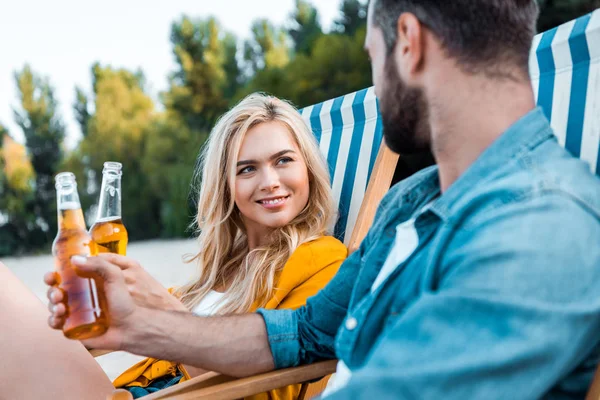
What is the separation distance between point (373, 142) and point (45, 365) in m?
1.62

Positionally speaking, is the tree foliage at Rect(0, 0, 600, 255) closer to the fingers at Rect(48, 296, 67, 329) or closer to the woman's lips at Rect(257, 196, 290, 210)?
the woman's lips at Rect(257, 196, 290, 210)

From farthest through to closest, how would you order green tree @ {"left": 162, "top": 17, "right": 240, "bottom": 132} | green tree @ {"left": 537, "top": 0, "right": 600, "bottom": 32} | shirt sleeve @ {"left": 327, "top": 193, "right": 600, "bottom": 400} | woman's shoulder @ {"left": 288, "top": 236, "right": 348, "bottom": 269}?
1. green tree @ {"left": 162, "top": 17, "right": 240, "bottom": 132}
2. green tree @ {"left": 537, "top": 0, "right": 600, "bottom": 32}
3. woman's shoulder @ {"left": 288, "top": 236, "right": 348, "bottom": 269}
4. shirt sleeve @ {"left": 327, "top": 193, "right": 600, "bottom": 400}

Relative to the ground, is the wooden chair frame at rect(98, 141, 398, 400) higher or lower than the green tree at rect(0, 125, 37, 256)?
higher

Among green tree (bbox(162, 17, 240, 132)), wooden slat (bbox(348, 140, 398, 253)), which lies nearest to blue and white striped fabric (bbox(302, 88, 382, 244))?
wooden slat (bbox(348, 140, 398, 253))

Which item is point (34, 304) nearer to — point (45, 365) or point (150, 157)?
point (45, 365)

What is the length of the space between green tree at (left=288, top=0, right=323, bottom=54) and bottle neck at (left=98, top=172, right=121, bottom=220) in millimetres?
22281

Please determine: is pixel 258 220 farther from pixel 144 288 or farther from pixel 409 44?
pixel 409 44

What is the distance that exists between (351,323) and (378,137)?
5.35 feet

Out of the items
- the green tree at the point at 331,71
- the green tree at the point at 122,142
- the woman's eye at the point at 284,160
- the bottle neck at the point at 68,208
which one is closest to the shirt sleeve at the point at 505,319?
the bottle neck at the point at 68,208

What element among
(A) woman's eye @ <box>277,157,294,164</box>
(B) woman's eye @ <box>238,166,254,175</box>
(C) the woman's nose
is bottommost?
(C) the woman's nose

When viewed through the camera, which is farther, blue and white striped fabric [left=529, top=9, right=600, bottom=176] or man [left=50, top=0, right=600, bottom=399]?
blue and white striped fabric [left=529, top=9, right=600, bottom=176]

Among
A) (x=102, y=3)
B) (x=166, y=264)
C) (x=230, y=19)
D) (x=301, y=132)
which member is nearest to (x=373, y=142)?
(x=301, y=132)

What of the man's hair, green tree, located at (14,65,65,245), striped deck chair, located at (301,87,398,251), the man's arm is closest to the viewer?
the man's hair

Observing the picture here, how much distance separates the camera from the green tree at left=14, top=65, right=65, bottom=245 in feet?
78.8
